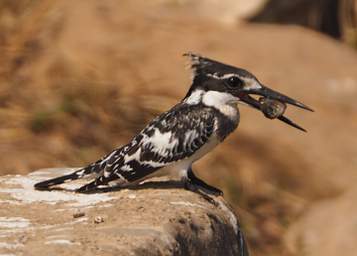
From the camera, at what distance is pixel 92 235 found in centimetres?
499

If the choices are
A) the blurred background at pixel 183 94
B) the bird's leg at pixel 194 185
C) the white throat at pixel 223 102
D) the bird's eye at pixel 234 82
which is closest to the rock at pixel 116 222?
the bird's leg at pixel 194 185

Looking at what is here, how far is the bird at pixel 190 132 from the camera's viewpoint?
5.86 metres

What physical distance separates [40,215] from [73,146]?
13.3ft

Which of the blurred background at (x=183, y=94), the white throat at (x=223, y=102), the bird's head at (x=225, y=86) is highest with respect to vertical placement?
the bird's head at (x=225, y=86)

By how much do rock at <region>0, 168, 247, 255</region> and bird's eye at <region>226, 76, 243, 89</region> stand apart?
52 centimetres

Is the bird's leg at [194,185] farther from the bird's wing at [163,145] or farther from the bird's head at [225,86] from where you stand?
the bird's head at [225,86]

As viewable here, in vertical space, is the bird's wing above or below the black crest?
below

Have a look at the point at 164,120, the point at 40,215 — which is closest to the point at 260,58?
the point at 164,120

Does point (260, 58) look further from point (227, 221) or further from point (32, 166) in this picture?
point (227, 221)

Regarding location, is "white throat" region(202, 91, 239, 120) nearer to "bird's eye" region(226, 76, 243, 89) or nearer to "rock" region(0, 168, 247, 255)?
"bird's eye" region(226, 76, 243, 89)

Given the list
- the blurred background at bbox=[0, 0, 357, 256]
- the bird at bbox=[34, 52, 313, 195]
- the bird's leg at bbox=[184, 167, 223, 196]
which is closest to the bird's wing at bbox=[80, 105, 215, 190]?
the bird at bbox=[34, 52, 313, 195]

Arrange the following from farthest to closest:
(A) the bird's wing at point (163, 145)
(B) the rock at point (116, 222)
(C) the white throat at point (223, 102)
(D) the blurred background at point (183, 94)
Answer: (D) the blurred background at point (183, 94) → (C) the white throat at point (223, 102) → (A) the bird's wing at point (163, 145) → (B) the rock at point (116, 222)

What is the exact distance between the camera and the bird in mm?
5863

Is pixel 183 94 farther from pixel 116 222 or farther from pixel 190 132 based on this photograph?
pixel 116 222
